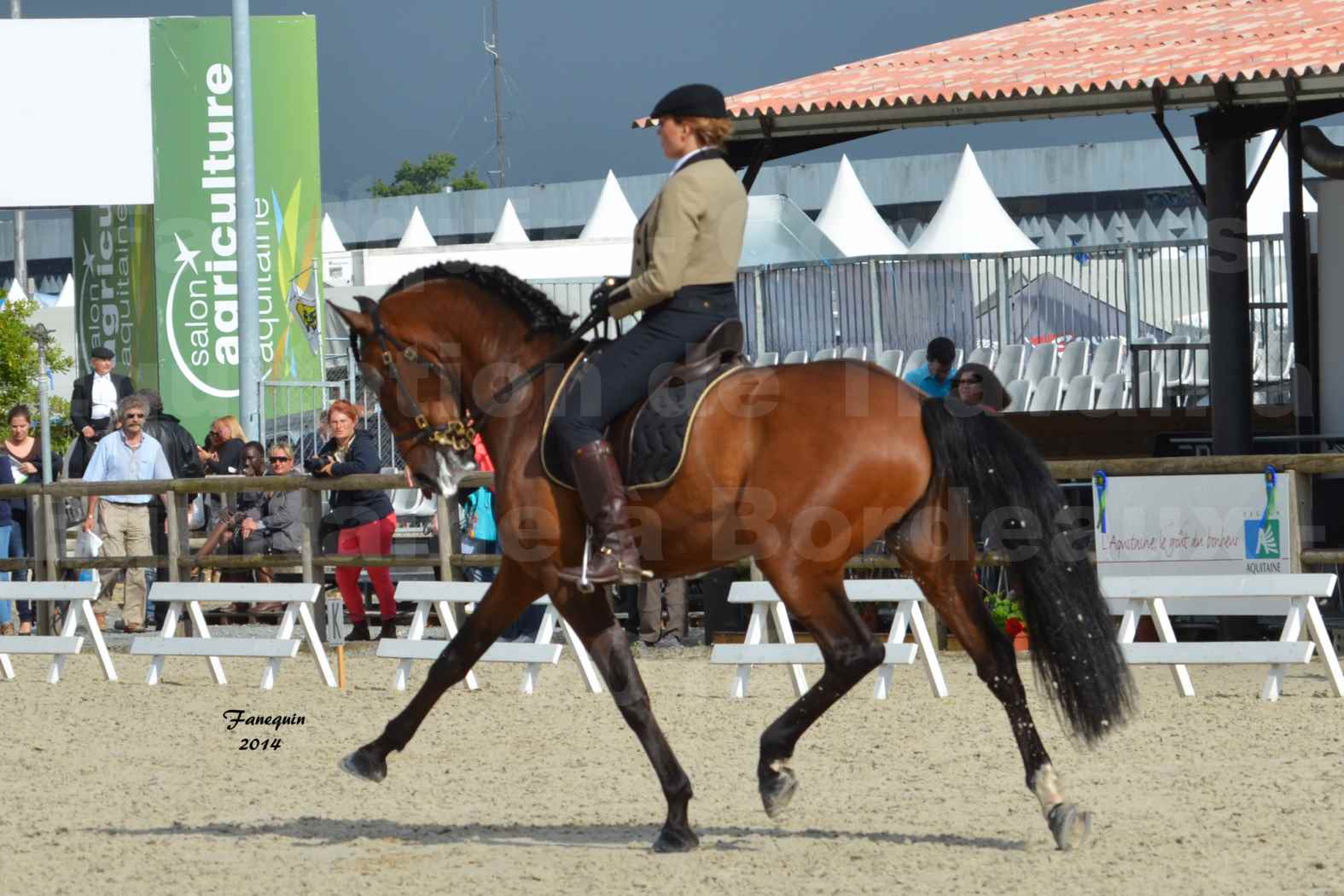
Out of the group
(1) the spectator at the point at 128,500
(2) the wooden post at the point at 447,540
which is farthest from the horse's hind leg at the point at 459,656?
(1) the spectator at the point at 128,500

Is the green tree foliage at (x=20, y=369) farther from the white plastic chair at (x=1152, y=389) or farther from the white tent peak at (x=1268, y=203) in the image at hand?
the white tent peak at (x=1268, y=203)

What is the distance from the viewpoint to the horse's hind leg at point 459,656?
664 cm

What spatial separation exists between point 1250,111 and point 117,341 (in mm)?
14871

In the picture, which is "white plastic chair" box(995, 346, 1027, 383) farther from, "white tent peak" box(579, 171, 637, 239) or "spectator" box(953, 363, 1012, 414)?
"white tent peak" box(579, 171, 637, 239)

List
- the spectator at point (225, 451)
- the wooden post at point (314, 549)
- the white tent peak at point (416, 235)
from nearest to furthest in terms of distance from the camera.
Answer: the wooden post at point (314, 549)
the spectator at point (225, 451)
the white tent peak at point (416, 235)

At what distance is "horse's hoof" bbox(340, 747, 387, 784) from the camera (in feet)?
22.0

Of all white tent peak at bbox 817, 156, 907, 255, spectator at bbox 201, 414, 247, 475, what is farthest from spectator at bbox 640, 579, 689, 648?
white tent peak at bbox 817, 156, 907, 255

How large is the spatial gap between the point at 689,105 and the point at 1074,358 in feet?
43.6

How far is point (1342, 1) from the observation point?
14.6 meters

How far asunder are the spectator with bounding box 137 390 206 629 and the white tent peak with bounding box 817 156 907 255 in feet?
53.3

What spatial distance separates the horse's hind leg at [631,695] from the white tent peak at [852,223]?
24.2 meters

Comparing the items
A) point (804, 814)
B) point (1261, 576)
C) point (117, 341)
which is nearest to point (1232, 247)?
point (1261, 576)

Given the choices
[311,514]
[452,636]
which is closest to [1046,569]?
[452,636]

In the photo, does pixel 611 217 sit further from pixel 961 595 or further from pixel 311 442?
pixel 961 595
